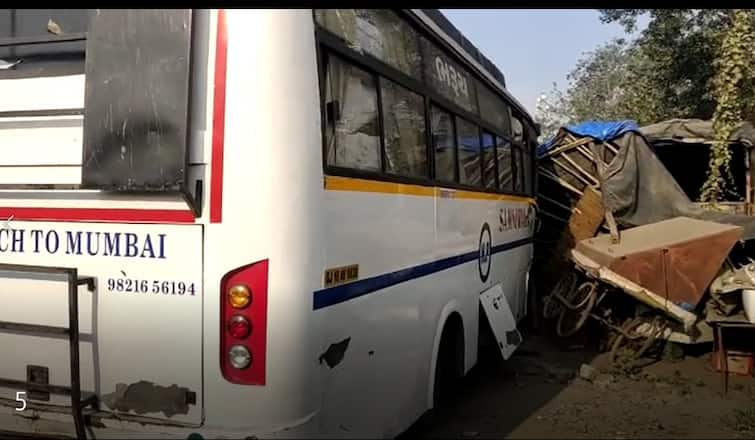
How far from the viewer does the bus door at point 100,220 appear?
2910mm

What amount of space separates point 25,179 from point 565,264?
7132mm

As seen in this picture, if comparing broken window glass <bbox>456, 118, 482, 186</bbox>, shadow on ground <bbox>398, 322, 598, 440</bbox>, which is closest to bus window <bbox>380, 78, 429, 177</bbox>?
broken window glass <bbox>456, 118, 482, 186</bbox>

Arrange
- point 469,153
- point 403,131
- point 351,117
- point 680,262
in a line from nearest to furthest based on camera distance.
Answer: point 351,117
point 403,131
point 469,153
point 680,262

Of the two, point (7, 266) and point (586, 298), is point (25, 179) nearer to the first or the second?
point (7, 266)

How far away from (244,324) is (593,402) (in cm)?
400

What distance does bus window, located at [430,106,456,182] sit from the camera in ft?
15.8

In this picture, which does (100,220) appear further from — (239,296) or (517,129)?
(517,129)

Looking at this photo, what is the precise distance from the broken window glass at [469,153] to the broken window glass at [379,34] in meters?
1.08

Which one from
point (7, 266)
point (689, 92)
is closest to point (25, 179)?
point (7, 266)

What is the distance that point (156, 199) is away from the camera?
9.64 ft

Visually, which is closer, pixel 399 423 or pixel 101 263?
pixel 101 263

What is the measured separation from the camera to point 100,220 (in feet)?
10.0

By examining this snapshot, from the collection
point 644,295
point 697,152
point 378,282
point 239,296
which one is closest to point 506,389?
point 644,295

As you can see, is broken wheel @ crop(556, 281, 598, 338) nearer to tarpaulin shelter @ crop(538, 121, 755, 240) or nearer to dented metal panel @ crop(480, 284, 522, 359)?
dented metal panel @ crop(480, 284, 522, 359)
